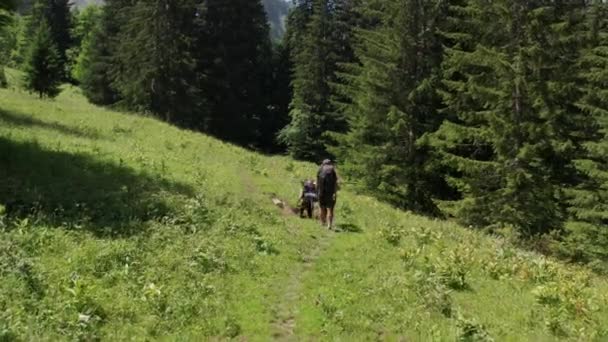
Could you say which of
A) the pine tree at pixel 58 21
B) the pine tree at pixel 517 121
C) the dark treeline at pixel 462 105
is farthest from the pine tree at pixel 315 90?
the pine tree at pixel 58 21

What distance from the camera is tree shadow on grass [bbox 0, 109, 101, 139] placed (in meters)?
23.1

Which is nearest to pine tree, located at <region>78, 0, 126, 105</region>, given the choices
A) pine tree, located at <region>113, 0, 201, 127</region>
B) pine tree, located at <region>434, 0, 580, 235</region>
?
pine tree, located at <region>113, 0, 201, 127</region>

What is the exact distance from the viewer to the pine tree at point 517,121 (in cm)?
2612

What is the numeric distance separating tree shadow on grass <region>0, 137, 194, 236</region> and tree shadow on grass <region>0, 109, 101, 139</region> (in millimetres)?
4892

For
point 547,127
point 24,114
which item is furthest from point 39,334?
point 547,127

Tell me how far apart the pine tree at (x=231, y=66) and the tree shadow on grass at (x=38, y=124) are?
27123 millimetres

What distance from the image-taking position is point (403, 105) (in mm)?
33500

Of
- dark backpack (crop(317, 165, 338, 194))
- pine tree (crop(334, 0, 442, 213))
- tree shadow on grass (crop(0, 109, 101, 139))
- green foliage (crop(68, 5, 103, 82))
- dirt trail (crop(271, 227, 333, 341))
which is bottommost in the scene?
dirt trail (crop(271, 227, 333, 341))

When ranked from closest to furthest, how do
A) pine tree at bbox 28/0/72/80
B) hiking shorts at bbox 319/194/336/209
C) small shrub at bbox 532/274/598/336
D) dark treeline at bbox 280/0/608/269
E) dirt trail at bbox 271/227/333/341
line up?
dirt trail at bbox 271/227/333/341
small shrub at bbox 532/274/598/336
hiking shorts at bbox 319/194/336/209
dark treeline at bbox 280/0/608/269
pine tree at bbox 28/0/72/80

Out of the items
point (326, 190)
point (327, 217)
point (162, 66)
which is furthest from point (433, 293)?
point (162, 66)

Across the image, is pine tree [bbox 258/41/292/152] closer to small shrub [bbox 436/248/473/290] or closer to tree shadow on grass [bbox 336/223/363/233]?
tree shadow on grass [bbox 336/223/363/233]

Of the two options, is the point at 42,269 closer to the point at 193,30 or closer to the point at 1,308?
the point at 1,308

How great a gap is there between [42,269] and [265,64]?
53982 mm

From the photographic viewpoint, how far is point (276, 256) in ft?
45.4
